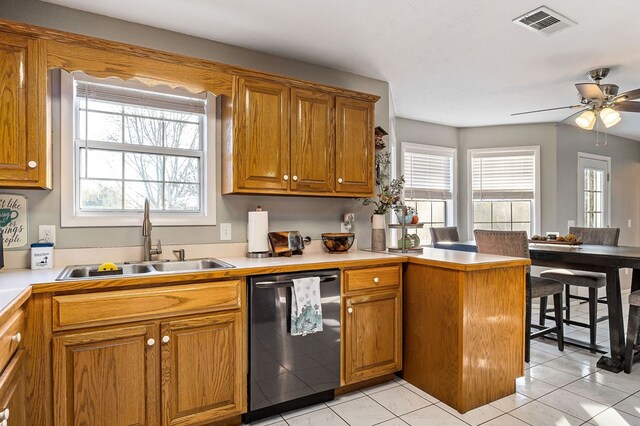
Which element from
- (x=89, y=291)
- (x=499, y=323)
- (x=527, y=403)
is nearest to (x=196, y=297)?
(x=89, y=291)

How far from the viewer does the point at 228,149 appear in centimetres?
256

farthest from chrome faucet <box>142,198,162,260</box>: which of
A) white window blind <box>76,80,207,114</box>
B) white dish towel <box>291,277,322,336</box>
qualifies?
white dish towel <box>291,277,322,336</box>

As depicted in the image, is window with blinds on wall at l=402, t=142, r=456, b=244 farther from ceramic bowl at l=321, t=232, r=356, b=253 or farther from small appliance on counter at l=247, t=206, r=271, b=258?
small appliance on counter at l=247, t=206, r=271, b=258

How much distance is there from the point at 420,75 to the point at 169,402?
123 inches

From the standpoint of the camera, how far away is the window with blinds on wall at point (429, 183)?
4.88 meters

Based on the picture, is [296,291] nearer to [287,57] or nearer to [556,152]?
[287,57]

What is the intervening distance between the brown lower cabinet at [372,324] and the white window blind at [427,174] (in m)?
2.45

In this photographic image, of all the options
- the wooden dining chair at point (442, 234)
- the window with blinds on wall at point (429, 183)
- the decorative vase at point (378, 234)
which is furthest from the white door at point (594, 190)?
the decorative vase at point (378, 234)

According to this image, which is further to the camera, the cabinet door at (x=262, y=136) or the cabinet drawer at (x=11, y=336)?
the cabinet door at (x=262, y=136)

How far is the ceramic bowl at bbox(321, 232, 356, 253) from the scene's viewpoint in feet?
9.43

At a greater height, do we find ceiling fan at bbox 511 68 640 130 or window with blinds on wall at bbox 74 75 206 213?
ceiling fan at bbox 511 68 640 130

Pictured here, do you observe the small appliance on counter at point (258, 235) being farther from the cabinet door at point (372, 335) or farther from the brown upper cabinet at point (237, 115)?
the cabinet door at point (372, 335)

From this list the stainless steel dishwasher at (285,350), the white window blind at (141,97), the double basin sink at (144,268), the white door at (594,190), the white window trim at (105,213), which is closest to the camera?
the double basin sink at (144,268)

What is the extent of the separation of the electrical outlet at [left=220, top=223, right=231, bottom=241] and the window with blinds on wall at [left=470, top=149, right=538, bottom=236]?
3.84 metres
